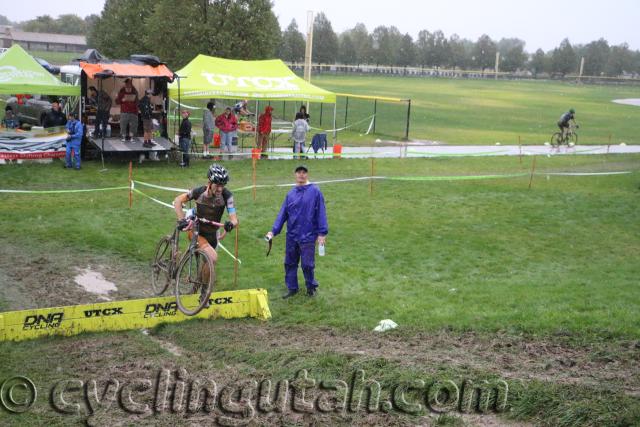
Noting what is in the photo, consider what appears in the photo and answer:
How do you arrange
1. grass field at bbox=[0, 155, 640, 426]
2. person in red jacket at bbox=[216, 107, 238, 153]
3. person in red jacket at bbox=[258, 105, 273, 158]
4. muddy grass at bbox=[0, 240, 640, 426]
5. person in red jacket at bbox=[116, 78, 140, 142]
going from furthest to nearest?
person in red jacket at bbox=[258, 105, 273, 158], person in red jacket at bbox=[216, 107, 238, 153], person in red jacket at bbox=[116, 78, 140, 142], grass field at bbox=[0, 155, 640, 426], muddy grass at bbox=[0, 240, 640, 426]

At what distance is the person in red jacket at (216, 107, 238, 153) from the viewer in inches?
1005

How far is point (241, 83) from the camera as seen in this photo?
2602 cm

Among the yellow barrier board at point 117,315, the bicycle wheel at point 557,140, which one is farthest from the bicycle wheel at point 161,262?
the bicycle wheel at point 557,140

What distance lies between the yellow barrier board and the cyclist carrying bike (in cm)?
76

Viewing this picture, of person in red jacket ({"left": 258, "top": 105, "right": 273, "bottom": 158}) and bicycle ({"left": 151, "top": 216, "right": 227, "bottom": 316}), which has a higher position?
person in red jacket ({"left": 258, "top": 105, "right": 273, "bottom": 158})

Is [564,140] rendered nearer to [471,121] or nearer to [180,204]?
[471,121]

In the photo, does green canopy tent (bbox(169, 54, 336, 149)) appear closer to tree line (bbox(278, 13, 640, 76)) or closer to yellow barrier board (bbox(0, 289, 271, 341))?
yellow barrier board (bbox(0, 289, 271, 341))

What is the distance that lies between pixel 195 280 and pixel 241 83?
1779 cm

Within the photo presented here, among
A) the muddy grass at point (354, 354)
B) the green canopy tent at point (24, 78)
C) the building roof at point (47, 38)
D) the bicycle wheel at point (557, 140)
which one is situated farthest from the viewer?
→ the building roof at point (47, 38)

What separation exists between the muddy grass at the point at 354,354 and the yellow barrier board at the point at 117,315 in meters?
0.20

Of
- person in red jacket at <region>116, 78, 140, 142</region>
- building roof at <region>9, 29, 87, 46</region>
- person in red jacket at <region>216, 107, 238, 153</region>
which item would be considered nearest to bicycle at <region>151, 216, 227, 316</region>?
person in red jacket at <region>116, 78, 140, 142</region>

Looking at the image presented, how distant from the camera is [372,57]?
163 m

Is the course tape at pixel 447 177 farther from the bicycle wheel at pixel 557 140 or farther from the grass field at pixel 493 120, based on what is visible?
the grass field at pixel 493 120

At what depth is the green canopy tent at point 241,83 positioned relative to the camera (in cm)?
2489
